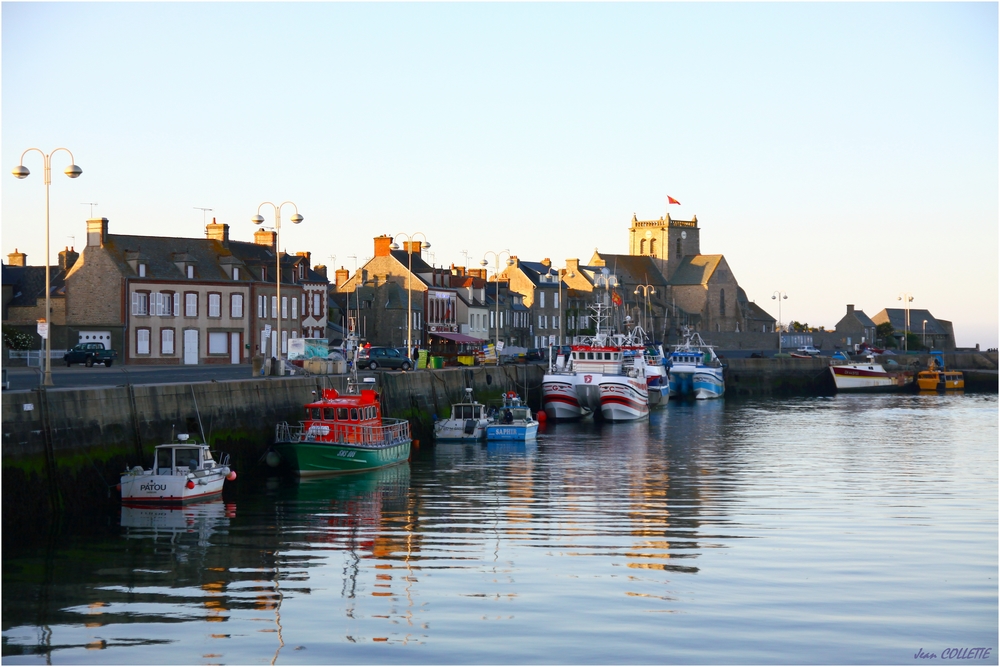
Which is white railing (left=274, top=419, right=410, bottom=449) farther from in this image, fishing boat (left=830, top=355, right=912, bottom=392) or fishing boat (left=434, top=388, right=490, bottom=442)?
fishing boat (left=830, top=355, right=912, bottom=392)

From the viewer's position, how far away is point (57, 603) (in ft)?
63.3

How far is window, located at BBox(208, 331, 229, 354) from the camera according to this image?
67.1m

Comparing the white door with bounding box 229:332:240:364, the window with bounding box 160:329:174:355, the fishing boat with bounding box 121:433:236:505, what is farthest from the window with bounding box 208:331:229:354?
the fishing boat with bounding box 121:433:236:505

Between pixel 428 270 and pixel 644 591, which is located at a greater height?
pixel 428 270

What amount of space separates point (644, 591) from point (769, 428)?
40.9 metres

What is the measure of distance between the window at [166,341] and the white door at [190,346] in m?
0.91

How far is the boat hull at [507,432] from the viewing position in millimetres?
48438

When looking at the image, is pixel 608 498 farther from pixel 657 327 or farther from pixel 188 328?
pixel 657 327

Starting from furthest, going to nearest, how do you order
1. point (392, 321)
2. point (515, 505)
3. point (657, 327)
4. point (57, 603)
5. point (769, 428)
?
point (657, 327)
point (392, 321)
point (769, 428)
point (515, 505)
point (57, 603)

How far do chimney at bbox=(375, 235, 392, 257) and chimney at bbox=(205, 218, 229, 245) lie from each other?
2109 centimetres

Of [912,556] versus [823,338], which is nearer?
[912,556]

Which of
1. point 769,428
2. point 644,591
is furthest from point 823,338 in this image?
point 644,591

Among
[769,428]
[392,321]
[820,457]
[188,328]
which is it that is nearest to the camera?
[820,457]

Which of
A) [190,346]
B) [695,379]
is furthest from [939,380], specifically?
[190,346]
